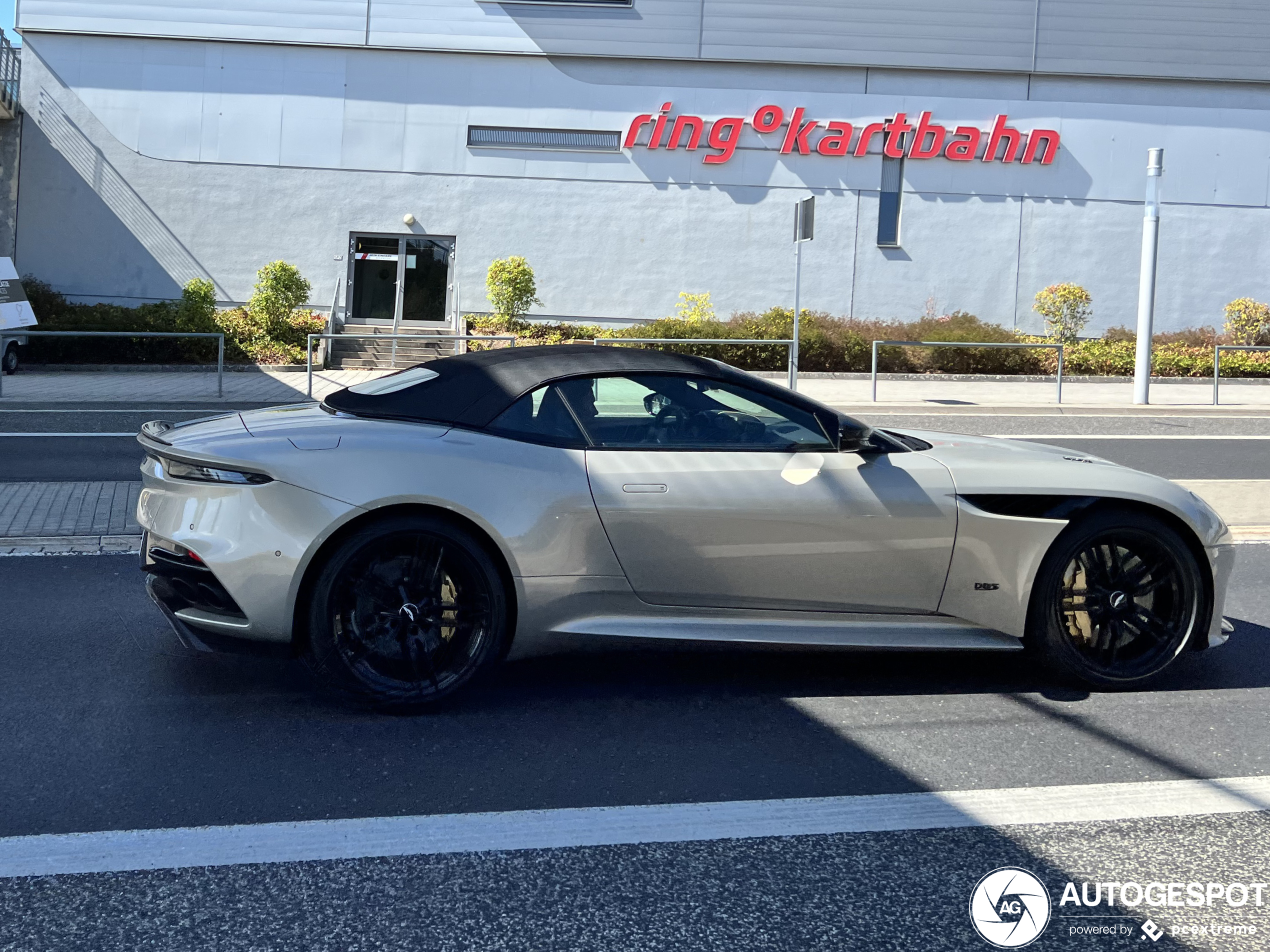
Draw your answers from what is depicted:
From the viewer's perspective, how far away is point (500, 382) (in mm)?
4754

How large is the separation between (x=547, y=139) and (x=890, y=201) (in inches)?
332

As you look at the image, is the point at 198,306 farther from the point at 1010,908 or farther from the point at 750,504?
the point at 1010,908

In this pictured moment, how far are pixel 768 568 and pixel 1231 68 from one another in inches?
1206

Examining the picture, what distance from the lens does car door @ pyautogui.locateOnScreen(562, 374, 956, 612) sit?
455 cm

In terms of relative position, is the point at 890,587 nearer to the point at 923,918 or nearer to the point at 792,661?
the point at 792,661

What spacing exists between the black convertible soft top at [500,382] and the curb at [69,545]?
9.38 feet

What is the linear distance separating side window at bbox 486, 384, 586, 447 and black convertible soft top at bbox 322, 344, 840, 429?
3 centimetres

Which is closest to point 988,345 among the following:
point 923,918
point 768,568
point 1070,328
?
point 1070,328

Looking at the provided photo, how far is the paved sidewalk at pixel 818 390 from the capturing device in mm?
17500

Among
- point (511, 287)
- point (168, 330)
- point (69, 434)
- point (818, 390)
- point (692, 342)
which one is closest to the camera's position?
point (69, 434)

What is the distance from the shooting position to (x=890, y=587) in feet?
15.4

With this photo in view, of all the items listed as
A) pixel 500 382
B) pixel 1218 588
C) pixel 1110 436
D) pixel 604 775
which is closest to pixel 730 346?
pixel 1110 436

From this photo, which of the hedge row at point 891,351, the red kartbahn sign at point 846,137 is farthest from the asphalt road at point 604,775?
the red kartbahn sign at point 846,137

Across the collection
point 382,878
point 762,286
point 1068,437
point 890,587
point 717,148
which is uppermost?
point 717,148
